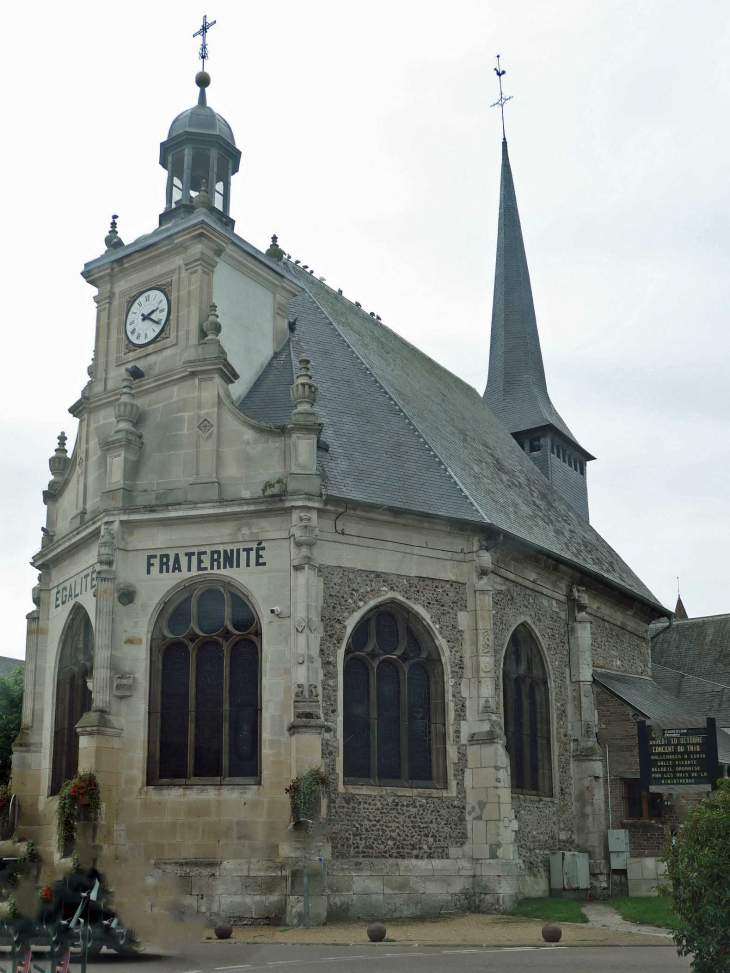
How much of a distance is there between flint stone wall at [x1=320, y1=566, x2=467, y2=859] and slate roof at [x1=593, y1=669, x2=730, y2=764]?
6.82 metres

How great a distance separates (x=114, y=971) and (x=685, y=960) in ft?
24.5

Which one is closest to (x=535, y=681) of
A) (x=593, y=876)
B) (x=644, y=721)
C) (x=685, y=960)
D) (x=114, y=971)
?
(x=644, y=721)

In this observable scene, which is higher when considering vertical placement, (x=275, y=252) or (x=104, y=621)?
(x=275, y=252)

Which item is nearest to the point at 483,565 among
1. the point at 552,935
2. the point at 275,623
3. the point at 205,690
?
the point at 275,623

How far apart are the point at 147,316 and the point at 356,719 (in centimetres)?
1022

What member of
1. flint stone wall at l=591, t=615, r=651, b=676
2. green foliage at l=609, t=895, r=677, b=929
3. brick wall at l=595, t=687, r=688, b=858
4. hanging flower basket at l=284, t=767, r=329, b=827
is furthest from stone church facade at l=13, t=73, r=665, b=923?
flint stone wall at l=591, t=615, r=651, b=676

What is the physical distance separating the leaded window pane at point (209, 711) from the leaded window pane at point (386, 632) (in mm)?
3259

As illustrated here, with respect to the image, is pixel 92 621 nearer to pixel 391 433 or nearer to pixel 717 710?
pixel 391 433

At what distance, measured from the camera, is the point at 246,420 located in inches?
931

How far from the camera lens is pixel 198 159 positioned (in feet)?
94.8

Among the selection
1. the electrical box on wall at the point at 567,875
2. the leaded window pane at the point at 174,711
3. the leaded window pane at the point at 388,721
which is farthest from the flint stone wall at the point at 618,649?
the leaded window pane at the point at 174,711

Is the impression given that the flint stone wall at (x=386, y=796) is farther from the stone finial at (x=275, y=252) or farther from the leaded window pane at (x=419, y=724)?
the stone finial at (x=275, y=252)

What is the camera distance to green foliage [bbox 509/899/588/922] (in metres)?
21.6

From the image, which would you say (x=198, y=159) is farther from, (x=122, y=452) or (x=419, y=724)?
(x=419, y=724)
